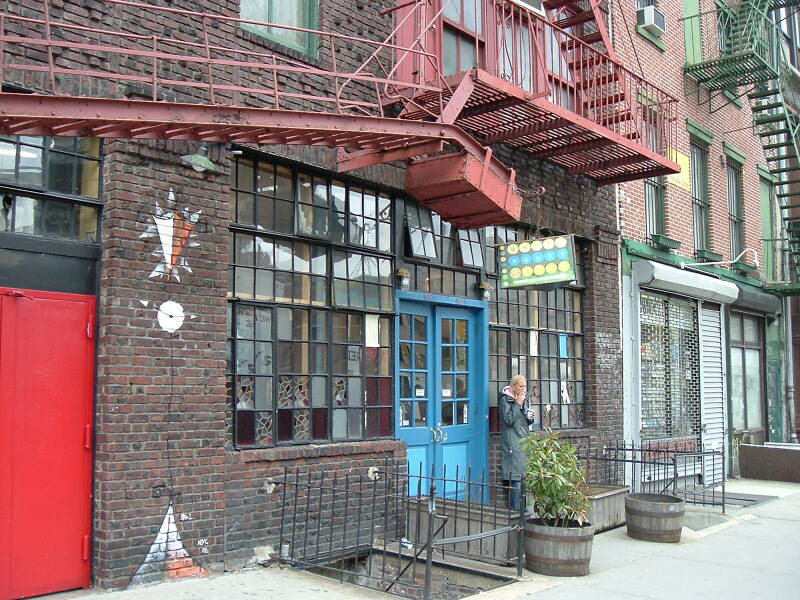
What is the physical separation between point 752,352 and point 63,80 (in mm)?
15658

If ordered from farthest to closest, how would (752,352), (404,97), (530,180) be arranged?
(752,352) < (530,180) < (404,97)

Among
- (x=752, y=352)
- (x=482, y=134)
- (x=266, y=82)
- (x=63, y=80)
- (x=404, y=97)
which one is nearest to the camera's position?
(x=63, y=80)

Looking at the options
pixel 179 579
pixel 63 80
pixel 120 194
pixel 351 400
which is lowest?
pixel 179 579

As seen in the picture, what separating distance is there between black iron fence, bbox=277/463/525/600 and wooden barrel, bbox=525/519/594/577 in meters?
0.21

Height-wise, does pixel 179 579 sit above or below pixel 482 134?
below

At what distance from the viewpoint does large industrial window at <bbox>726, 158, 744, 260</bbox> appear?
17258mm

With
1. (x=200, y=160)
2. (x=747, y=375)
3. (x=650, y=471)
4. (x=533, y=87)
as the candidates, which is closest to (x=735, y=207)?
(x=747, y=375)

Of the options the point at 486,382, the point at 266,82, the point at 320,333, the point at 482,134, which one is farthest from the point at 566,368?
the point at 266,82

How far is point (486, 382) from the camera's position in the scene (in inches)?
410

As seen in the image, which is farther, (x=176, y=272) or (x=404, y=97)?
(x=404, y=97)

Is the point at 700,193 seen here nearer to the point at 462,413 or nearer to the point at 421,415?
the point at 462,413

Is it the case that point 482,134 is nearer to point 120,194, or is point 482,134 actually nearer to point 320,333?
point 320,333

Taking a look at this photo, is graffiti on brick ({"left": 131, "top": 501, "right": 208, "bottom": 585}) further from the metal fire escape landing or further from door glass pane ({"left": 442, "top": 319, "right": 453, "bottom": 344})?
the metal fire escape landing

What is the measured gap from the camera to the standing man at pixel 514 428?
9484 mm
